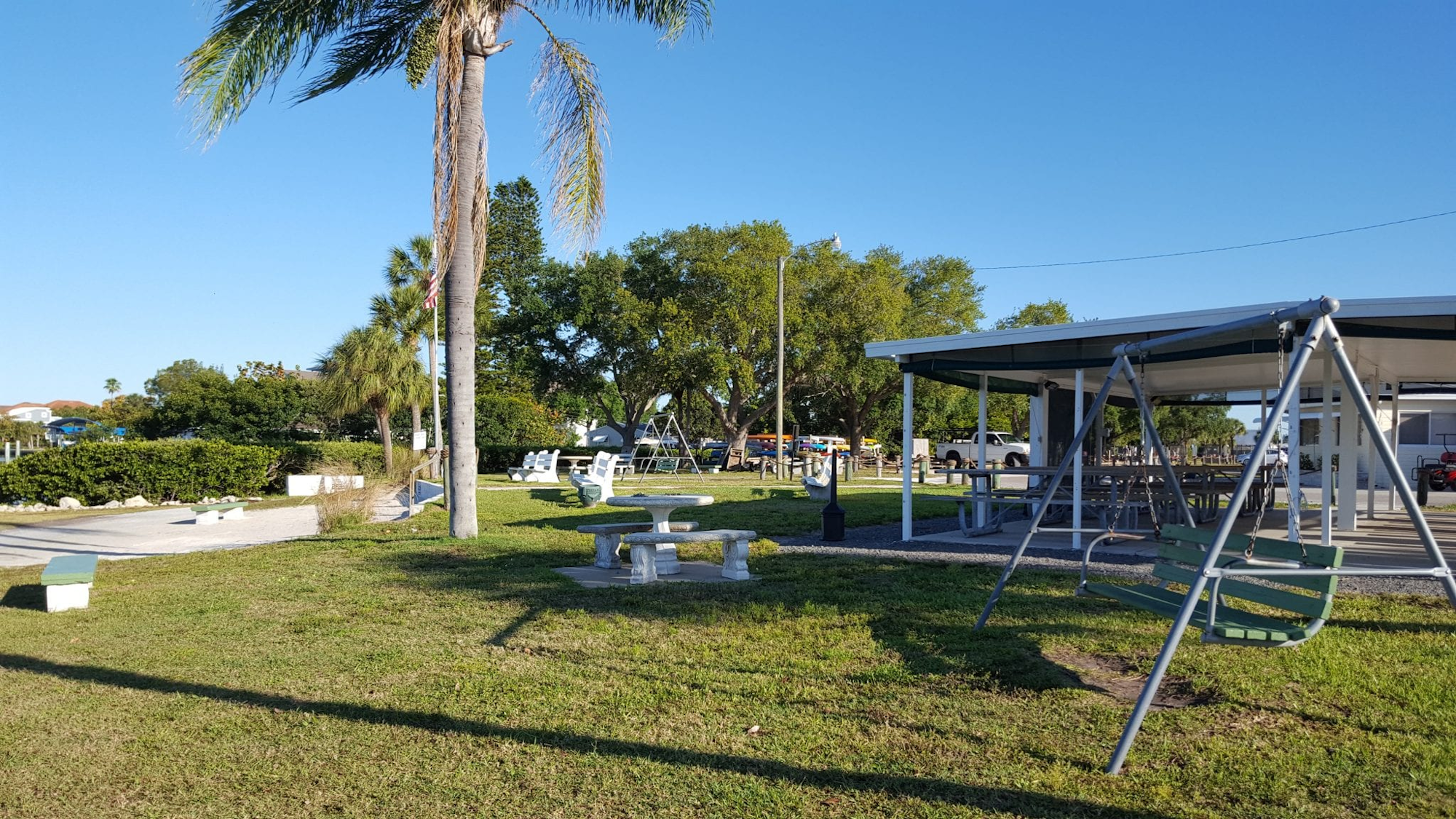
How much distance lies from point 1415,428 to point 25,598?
31.9 meters

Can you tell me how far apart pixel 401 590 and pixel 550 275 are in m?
32.0

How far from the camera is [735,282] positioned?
111 feet

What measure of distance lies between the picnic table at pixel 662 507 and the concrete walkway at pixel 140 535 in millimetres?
5946

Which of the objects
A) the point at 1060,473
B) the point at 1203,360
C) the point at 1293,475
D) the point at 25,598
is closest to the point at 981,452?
the point at 1203,360

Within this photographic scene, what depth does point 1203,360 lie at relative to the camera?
513 inches

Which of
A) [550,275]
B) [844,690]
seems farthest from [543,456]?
[844,690]

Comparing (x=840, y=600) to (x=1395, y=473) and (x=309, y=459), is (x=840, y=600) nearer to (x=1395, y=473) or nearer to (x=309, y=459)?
(x=1395, y=473)

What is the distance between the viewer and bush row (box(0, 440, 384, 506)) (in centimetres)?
1998

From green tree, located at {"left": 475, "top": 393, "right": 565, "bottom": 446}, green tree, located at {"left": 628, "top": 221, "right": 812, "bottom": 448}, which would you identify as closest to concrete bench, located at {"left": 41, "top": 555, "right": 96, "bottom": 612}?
green tree, located at {"left": 628, "top": 221, "right": 812, "bottom": 448}

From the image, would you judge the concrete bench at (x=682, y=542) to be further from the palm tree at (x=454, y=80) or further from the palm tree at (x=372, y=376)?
the palm tree at (x=372, y=376)

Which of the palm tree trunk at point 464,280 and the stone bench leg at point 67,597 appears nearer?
the stone bench leg at point 67,597

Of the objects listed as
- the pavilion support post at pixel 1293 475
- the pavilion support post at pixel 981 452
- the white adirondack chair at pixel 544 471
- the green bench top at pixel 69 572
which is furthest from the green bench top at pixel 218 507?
the pavilion support post at pixel 1293 475

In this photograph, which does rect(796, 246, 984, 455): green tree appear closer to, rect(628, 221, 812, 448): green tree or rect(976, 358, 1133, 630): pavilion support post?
rect(628, 221, 812, 448): green tree

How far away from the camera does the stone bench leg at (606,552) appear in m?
9.60
